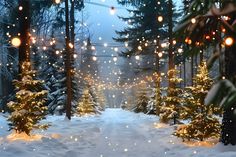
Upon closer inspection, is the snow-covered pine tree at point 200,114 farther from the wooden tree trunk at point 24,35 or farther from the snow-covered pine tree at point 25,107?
the wooden tree trunk at point 24,35

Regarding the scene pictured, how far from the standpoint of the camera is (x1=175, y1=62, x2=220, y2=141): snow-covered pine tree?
49.4ft

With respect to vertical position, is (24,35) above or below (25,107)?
above

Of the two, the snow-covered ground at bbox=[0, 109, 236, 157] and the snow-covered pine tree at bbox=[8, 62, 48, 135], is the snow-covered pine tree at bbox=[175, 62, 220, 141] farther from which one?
the snow-covered pine tree at bbox=[8, 62, 48, 135]

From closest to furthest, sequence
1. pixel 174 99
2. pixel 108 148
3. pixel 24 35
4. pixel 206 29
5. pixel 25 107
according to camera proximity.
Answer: pixel 206 29 < pixel 108 148 < pixel 25 107 < pixel 24 35 < pixel 174 99

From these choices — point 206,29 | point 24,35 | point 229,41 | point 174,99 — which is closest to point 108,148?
point 24,35

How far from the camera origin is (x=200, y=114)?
15102 millimetres

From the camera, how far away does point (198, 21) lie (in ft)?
18.2

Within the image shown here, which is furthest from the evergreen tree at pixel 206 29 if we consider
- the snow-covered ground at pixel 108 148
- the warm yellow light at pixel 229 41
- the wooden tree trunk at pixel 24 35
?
the wooden tree trunk at pixel 24 35

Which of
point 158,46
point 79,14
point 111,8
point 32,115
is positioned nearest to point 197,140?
point 32,115

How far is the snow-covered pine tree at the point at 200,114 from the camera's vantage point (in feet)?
49.4

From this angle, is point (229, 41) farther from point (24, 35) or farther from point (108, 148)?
point (24, 35)

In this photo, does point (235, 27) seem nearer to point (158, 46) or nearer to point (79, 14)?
point (158, 46)

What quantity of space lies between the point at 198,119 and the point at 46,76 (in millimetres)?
31614

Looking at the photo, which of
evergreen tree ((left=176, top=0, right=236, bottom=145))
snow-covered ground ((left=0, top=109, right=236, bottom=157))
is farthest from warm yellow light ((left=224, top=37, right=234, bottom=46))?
snow-covered ground ((left=0, top=109, right=236, bottom=157))
